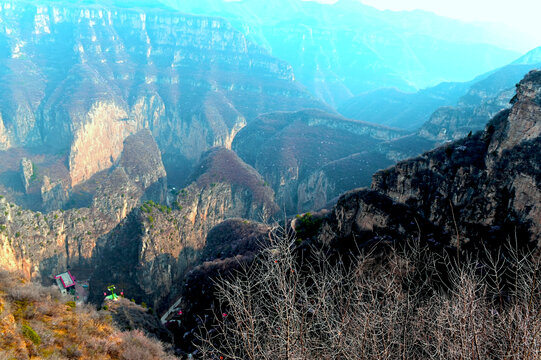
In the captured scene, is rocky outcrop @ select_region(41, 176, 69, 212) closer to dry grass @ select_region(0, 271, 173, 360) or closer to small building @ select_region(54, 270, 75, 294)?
small building @ select_region(54, 270, 75, 294)

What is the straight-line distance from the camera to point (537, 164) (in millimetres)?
25000

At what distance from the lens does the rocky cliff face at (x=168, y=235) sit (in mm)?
50250

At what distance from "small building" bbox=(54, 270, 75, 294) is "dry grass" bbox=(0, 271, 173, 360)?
103ft

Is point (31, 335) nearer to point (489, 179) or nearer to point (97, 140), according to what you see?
point (489, 179)

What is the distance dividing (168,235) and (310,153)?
68.2 m

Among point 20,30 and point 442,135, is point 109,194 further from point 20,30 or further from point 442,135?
point 20,30

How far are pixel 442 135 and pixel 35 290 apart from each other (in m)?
98.6

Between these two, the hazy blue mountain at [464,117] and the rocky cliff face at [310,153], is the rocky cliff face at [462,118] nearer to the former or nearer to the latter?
the hazy blue mountain at [464,117]

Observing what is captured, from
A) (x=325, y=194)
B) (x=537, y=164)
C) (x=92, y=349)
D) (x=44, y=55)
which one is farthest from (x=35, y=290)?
(x=44, y=55)

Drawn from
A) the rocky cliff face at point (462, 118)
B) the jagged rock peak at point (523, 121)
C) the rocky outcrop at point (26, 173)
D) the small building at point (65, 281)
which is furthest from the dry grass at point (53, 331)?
the rocky outcrop at point (26, 173)

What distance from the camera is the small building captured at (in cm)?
5322

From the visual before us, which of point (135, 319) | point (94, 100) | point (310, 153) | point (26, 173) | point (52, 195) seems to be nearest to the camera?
point (135, 319)

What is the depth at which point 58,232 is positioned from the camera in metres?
59.5

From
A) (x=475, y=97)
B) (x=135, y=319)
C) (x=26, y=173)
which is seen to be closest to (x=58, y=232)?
(x=135, y=319)
